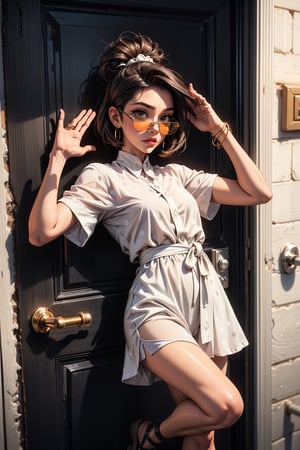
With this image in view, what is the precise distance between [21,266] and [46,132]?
0.40 m

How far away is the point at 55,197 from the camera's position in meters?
1.64

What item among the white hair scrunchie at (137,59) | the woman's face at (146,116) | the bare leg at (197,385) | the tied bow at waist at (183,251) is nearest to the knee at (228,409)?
the bare leg at (197,385)

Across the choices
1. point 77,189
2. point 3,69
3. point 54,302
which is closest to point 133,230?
point 77,189

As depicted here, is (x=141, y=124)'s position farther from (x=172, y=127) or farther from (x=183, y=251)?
(x=183, y=251)

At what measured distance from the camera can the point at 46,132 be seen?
1768mm

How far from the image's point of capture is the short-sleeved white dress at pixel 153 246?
1725 mm

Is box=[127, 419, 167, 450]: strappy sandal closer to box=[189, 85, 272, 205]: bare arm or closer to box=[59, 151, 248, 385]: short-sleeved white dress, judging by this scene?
box=[59, 151, 248, 385]: short-sleeved white dress

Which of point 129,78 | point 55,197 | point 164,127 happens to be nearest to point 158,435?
point 55,197

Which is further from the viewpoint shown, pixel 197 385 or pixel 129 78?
pixel 129 78

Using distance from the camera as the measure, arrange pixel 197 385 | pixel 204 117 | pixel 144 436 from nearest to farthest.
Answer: pixel 197 385 → pixel 144 436 → pixel 204 117

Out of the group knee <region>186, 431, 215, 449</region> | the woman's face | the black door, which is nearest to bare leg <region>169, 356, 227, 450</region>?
knee <region>186, 431, 215, 449</region>

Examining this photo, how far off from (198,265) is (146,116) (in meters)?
0.47

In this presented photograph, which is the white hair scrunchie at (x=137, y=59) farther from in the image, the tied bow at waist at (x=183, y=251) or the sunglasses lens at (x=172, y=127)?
the tied bow at waist at (x=183, y=251)

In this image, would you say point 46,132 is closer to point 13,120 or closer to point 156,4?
point 13,120
